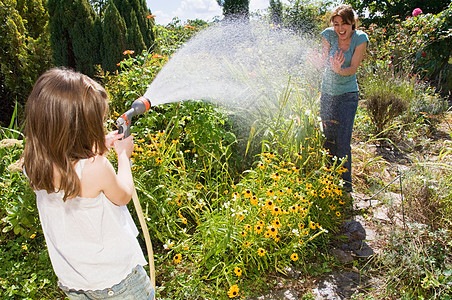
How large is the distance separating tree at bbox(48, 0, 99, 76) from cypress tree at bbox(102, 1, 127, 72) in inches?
13.6

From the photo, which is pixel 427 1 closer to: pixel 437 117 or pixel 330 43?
pixel 437 117

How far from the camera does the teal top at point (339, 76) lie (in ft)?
9.70

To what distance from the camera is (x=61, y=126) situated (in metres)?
1.19

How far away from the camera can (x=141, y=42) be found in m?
7.25

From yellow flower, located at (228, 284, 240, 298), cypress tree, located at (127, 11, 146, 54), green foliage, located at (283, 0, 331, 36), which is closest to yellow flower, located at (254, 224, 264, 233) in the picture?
yellow flower, located at (228, 284, 240, 298)

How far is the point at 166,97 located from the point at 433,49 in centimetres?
780

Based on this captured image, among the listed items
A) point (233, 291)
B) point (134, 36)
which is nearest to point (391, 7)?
point (134, 36)

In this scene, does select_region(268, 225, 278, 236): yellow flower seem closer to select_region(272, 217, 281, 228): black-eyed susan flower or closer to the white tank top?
select_region(272, 217, 281, 228): black-eyed susan flower

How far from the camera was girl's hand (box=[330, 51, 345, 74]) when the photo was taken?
295cm

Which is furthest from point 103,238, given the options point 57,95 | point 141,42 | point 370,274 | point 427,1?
point 427,1

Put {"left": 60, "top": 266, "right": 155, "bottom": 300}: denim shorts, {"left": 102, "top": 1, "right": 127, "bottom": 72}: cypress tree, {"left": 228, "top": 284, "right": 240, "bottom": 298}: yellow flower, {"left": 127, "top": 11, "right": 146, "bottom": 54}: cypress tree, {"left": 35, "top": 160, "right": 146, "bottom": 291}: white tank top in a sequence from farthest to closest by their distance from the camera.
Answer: {"left": 127, "top": 11, "right": 146, "bottom": 54}: cypress tree
{"left": 102, "top": 1, "right": 127, "bottom": 72}: cypress tree
{"left": 228, "top": 284, "right": 240, "bottom": 298}: yellow flower
{"left": 60, "top": 266, "right": 155, "bottom": 300}: denim shorts
{"left": 35, "top": 160, "right": 146, "bottom": 291}: white tank top

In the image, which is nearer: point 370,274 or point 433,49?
point 370,274

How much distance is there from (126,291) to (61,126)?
0.72 m

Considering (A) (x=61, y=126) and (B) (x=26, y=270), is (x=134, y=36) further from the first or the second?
(A) (x=61, y=126)
